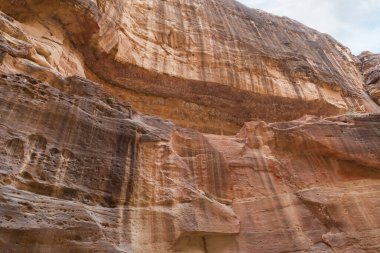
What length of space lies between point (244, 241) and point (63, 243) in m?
4.08

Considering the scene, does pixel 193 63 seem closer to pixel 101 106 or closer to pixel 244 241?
pixel 101 106

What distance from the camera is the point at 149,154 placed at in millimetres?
8969

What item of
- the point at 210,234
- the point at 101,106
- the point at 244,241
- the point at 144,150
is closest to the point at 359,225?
the point at 244,241

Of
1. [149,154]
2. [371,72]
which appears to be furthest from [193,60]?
[371,72]

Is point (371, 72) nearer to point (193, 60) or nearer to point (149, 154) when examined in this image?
point (193, 60)

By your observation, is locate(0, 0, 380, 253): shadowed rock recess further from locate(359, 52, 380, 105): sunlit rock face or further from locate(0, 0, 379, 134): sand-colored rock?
locate(359, 52, 380, 105): sunlit rock face

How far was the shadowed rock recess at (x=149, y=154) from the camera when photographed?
7184 millimetres

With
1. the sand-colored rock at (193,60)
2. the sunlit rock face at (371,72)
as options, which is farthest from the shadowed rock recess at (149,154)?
the sunlit rock face at (371,72)

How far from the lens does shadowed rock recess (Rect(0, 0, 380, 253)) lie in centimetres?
718

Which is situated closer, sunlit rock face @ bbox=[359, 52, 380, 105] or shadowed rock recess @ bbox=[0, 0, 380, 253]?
shadowed rock recess @ bbox=[0, 0, 380, 253]

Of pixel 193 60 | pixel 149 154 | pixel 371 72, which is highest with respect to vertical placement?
pixel 371 72

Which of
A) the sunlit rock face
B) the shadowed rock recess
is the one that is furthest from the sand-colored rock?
the sunlit rock face

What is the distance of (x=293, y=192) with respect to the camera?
32.6ft

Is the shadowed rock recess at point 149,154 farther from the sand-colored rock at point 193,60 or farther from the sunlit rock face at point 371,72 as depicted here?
the sunlit rock face at point 371,72
